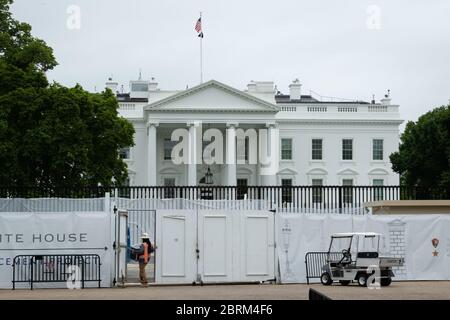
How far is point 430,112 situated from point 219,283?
2043 inches

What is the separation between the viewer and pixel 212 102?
8531cm

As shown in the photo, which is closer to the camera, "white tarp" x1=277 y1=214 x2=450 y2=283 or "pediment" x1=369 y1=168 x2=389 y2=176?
"white tarp" x1=277 y1=214 x2=450 y2=283

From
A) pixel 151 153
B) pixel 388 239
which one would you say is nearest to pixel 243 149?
pixel 151 153

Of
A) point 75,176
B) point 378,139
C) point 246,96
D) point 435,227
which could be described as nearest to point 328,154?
point 378,139

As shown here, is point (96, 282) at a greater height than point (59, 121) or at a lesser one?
lesser

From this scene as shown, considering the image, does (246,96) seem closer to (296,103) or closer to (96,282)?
(296,103)

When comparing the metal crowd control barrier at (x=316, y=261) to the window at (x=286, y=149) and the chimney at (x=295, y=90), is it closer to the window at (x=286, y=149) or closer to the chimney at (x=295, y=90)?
the window at (x=286, y=149)

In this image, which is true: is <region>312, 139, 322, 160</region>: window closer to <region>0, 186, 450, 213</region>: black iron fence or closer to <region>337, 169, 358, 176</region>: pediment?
<region>337, 169, 358, 176</region>: pediment

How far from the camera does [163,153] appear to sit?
3521 inches

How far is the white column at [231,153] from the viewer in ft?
273

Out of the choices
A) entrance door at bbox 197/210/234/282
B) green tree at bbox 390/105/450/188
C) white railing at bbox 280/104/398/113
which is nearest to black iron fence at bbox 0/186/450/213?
entrance door at bbox 197/210/234/282

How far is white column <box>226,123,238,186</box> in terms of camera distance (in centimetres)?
8325

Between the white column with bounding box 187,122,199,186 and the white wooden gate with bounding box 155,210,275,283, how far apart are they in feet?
195

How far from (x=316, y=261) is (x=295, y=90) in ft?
247
